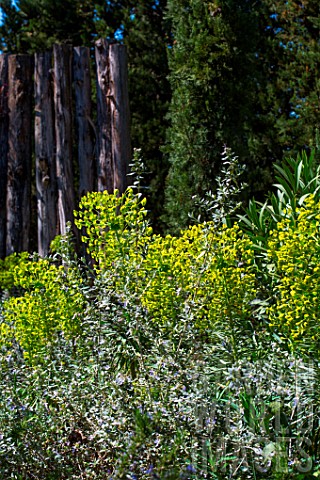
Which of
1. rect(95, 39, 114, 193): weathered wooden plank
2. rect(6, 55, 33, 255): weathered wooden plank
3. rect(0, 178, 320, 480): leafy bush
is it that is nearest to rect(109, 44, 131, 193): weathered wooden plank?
rect(95, 39, 114, 193): weathered wooden plank

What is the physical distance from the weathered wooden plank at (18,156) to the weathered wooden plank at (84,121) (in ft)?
1.66

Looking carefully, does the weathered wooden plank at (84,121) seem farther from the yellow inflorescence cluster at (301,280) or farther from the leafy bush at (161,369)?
the yellow inflorescence cluster at (301,280)

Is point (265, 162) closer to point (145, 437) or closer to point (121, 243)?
point (121, 243)

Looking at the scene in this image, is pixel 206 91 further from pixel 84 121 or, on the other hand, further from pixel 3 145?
pixel 3 145

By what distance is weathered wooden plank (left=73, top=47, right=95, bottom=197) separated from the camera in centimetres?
556

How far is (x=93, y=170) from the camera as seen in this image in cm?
559

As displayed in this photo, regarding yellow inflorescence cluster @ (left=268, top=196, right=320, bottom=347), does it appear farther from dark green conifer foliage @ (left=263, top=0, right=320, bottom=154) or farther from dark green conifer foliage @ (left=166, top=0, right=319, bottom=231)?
dark green conifer foliage @ (left=263, top=0, right=320, bottom=154)

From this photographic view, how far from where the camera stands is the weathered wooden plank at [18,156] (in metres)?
5.80

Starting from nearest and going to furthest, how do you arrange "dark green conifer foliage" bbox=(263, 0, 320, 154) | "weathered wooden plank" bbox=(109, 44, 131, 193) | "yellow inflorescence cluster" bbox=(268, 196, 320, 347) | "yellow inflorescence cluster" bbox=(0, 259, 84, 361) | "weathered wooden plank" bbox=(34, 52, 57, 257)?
"yellow inflorescence cluster" bbox=(268, 196, 320, 347) < "yellow inflorescence cluster" bbox=(0, 259, 84, 361) < "weathered wooden plank" bbox=(109, 44, 131, 193) < "weathered wooden plank" bbox=(34, 52, 57, 257) < "dark green conifer foliage" bbox=(263, 0, 320, 154)

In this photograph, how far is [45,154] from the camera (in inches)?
223

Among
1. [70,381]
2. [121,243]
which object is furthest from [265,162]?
[70,381]

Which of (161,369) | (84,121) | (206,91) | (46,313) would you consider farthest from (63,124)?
(161,369)

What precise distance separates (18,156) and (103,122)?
88cm

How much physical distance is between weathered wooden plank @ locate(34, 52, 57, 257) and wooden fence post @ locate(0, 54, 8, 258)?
14.3 inches
